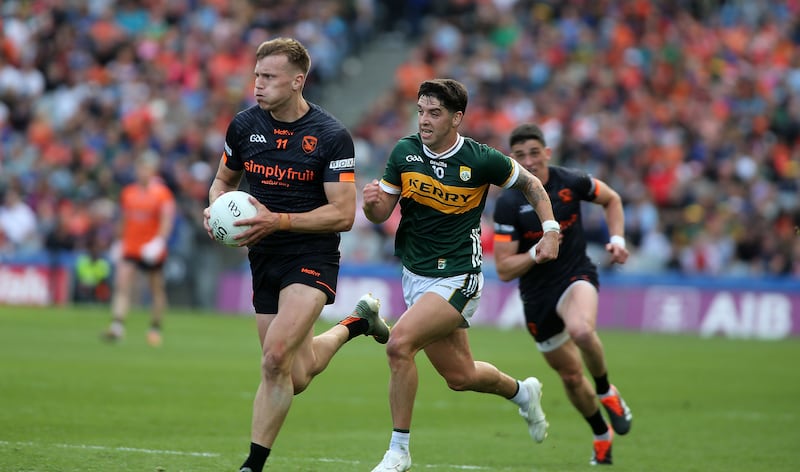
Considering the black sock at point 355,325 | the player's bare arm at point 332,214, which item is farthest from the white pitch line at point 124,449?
the player's bare arm at point 332,214

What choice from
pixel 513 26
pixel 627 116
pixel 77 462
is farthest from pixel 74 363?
→ pixel 513 26

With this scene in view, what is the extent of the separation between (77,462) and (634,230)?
62.2 feet

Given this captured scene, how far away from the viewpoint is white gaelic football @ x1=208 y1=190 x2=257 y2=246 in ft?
25.8

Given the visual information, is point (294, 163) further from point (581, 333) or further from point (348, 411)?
point (348, 411)

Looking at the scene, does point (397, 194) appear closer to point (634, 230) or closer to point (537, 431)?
point (537, 431)

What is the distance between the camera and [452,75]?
30.8 m

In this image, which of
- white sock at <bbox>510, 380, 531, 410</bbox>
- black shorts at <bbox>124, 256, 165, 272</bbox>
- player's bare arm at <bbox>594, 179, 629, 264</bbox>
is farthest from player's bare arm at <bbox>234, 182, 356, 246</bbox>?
black shorts at <bbox>124, 256, 165, 272</bbox>

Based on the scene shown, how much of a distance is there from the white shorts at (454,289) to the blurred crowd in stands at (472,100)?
16.1 m

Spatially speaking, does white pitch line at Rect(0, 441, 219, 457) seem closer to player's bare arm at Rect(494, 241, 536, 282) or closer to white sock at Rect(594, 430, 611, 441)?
player's bare arm at Rect(494, 241, 536, 282)

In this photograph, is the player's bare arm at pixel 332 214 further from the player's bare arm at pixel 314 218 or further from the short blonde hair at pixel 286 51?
the short blonde hair at pixel 286 51

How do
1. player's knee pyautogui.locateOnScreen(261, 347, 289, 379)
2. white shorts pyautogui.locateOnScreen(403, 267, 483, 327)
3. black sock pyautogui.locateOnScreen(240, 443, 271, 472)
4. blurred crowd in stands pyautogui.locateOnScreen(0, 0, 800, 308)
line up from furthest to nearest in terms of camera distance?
blurred crowd in stands pyautogui.locateOnScreen(0, 0, 800, 308), white shorts pyautogui.locateOnScreen(403, 267, 483, 327), player's knee pyautogui.locateOnScreen(261, 347, 289, 379), black sock pyautogui.locateOnScreen(240, 443, 271, 472)

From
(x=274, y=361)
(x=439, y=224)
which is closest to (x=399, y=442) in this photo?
(x=274, y=361)

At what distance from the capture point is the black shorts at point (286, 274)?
8148mm

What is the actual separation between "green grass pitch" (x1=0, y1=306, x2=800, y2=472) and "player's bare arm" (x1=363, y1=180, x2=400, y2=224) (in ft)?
5.99
